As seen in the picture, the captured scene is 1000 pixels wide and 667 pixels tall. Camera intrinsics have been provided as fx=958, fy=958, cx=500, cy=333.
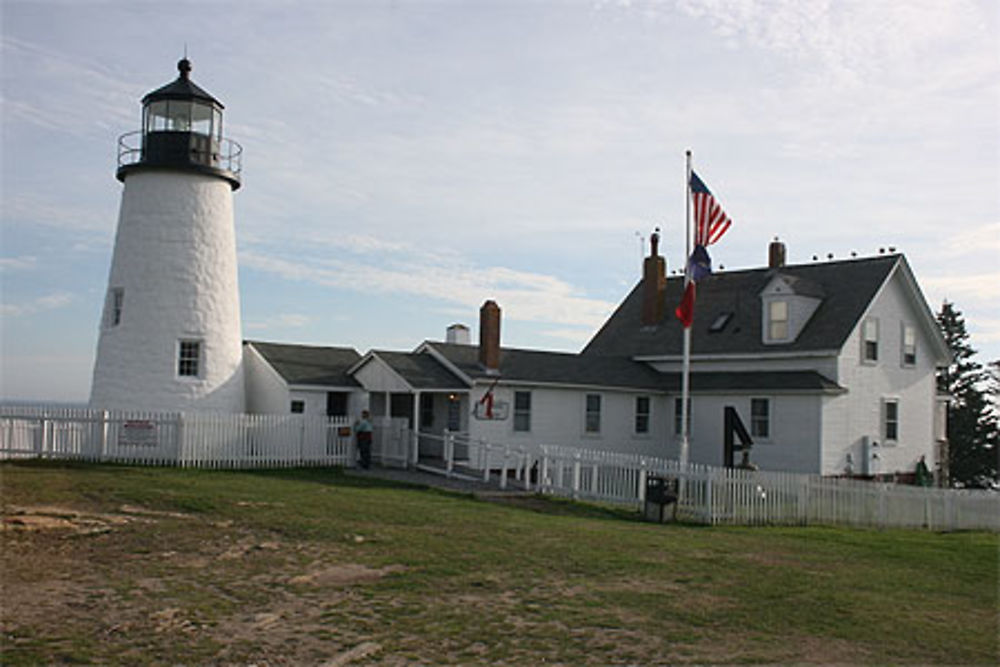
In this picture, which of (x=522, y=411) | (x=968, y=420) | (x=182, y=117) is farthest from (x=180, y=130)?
(x=968, y=420)

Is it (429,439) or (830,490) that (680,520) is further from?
(429,439)

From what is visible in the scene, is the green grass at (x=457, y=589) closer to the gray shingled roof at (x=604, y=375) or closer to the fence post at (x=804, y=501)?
the fence post at (x=804, y=501)

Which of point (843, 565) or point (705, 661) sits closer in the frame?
point (705, 661)

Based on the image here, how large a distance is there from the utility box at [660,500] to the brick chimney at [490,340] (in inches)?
351

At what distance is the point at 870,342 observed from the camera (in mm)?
30766

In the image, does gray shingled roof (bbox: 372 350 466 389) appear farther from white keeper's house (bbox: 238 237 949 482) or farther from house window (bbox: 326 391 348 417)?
house window (bbox: 326 391 348 417)

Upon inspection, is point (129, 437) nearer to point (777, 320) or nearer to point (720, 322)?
point (720, 322)

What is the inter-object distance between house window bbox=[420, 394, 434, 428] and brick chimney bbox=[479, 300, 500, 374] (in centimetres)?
244

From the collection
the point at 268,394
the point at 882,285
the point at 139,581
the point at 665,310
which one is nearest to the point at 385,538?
the point at 139,581

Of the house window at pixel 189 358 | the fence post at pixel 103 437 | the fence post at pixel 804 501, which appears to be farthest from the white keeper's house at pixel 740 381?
the fence post at pixel 804 501

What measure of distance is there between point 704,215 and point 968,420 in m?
33.5

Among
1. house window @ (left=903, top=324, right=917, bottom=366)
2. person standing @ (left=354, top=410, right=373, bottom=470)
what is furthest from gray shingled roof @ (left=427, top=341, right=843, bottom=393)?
house window @ (left=903, top=324, right=917, bottom=366)

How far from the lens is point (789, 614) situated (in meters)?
10.5

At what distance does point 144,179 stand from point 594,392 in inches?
595
